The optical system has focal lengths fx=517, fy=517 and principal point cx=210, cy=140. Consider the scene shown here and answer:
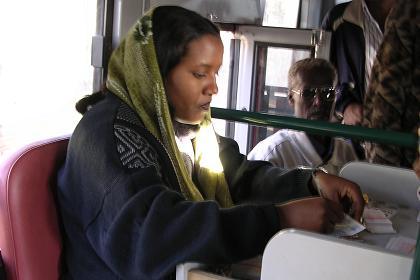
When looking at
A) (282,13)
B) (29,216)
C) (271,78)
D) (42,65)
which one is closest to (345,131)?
(29,216)

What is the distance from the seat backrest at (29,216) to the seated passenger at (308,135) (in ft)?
2.90

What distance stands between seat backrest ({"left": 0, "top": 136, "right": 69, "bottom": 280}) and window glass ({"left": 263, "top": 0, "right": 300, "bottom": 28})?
2.15m

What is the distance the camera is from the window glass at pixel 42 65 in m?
1.57

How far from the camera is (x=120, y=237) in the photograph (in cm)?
99

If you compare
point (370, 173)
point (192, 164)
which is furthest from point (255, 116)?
point (370, 173)

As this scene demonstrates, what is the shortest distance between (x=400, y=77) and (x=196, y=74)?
40.9 inches

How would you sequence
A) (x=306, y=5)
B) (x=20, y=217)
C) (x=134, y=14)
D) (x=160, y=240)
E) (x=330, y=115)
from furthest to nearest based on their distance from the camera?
(x=306, y=5), (x=330, y=115), (x=134, y=14), (x=20, y=217), (x=160, y=240)

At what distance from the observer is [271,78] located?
272 cm

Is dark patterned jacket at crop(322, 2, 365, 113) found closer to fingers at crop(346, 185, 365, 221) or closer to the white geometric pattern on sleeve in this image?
fingers at crop(346, 185, 365, 221)

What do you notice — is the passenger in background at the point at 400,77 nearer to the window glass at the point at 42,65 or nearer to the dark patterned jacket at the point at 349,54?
the dark patterned jacket at the point at 349,54

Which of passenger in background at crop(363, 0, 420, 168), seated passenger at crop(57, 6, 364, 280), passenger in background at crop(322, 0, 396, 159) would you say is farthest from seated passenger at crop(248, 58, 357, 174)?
seated passenger at crop(57, 6, 364, 280)

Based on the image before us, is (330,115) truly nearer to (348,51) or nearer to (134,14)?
(348,51)

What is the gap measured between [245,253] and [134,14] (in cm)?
99

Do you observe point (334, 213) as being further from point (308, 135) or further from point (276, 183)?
point (308, 135)
